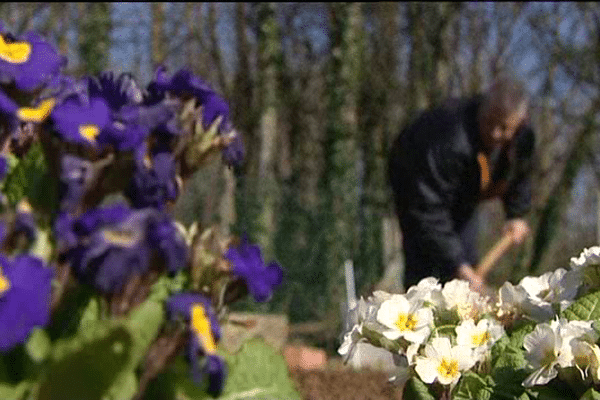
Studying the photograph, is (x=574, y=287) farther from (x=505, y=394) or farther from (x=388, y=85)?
(x=388, y=85)

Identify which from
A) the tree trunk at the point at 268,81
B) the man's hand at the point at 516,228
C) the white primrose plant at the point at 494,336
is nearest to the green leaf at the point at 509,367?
the white primrose plant at the point at 494,336

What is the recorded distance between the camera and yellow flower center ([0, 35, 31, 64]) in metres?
1.19

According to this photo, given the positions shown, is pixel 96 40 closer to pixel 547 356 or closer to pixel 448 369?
pixel 448 369

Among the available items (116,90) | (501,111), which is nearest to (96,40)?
(501,111)

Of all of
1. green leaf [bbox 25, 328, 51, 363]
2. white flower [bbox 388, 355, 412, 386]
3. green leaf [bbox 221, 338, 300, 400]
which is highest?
green leaf [bbox 25, 328, 51, 363]

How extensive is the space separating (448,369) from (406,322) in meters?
0.10

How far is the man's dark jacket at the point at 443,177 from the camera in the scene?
5.82 metres

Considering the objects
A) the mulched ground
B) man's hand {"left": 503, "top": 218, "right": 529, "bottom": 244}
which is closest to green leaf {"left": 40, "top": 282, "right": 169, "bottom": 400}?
the mulched ground

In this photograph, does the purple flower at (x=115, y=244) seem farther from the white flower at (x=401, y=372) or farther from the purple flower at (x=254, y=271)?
the white flower at (x=401, y=372)

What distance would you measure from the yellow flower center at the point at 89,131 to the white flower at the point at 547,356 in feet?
2.86

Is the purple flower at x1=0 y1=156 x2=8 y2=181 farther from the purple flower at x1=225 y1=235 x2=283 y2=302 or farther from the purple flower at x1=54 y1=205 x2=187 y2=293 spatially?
the purple flower at x1=225 y1=235 x2=283 y2=302

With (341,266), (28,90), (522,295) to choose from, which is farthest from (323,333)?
(28,90)

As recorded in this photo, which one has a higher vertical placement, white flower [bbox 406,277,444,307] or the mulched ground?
white flower [bbox 406,277,444,307]

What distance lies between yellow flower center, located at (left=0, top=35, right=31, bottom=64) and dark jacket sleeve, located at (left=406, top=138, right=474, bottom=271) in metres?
4.66
